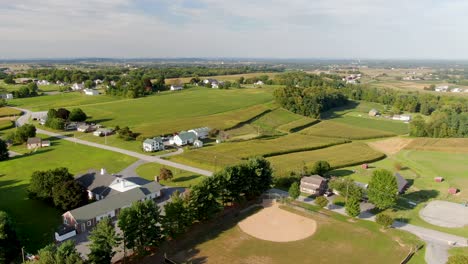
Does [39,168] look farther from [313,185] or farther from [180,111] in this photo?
[180,111]

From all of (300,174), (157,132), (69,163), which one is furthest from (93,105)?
(300,174)

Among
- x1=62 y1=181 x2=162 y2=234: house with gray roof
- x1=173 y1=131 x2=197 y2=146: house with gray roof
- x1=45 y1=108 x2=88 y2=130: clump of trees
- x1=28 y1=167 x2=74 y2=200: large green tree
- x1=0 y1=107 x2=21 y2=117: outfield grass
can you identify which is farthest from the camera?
x1=0 y1=107 x2=21 y2=117: outfield grass

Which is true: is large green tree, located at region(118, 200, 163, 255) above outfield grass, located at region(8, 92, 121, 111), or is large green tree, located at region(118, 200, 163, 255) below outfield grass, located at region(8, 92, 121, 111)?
below

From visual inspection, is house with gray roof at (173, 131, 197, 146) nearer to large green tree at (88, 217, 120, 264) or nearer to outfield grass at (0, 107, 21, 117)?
large green tree at (88, 217, 120, 264)

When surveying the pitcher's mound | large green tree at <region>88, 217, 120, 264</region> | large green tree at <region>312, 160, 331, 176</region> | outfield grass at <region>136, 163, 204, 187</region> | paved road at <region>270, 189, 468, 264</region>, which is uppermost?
large green tree at <region>88, 217, 120, 264</region>

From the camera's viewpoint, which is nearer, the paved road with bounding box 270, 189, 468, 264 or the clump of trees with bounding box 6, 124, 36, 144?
the paved road with bounding box 270, 189, 468, 264

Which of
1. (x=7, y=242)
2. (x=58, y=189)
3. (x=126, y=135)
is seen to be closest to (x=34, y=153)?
(x=126, y=135)

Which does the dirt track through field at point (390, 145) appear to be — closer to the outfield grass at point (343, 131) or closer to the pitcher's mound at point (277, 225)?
the outfield grass at point (343, 131)

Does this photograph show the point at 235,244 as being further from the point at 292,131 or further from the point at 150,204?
the point at 292,131

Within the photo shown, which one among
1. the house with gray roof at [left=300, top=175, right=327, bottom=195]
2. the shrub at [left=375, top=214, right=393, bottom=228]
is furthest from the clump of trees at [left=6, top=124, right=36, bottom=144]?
the shrub at [left=375, top=214, right=393, bottom=228]
